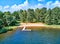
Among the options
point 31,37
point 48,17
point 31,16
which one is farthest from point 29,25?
point 48,17

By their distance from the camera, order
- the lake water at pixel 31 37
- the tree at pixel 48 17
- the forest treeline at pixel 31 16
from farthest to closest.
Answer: the tree at pixel 48 17 < the forest treeline at pixel 31 16 < the lake water at pixel 31 37

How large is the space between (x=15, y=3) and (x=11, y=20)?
0.42 m

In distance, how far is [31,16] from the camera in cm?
418

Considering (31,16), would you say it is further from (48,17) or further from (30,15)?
(48,17)

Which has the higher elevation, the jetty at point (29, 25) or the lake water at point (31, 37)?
the jetty at point (29, 25)

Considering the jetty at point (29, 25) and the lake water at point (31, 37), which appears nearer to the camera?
the lake water at point (31, 37)

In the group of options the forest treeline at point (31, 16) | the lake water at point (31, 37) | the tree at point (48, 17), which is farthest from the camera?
the tree at point (48, 17)

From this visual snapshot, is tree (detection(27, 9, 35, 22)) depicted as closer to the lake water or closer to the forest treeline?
the forest treeline

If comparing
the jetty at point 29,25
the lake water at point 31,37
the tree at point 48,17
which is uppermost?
the tree at point 48,17

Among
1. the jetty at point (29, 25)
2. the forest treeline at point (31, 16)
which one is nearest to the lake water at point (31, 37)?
the jetty at point (29, 25)

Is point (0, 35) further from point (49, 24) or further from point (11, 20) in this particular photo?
point (49, 24)

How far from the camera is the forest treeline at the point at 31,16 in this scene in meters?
4.14

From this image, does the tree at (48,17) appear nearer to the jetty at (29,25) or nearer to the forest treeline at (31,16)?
the forest treeline at (31,16)

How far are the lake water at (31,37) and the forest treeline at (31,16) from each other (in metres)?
0.24
